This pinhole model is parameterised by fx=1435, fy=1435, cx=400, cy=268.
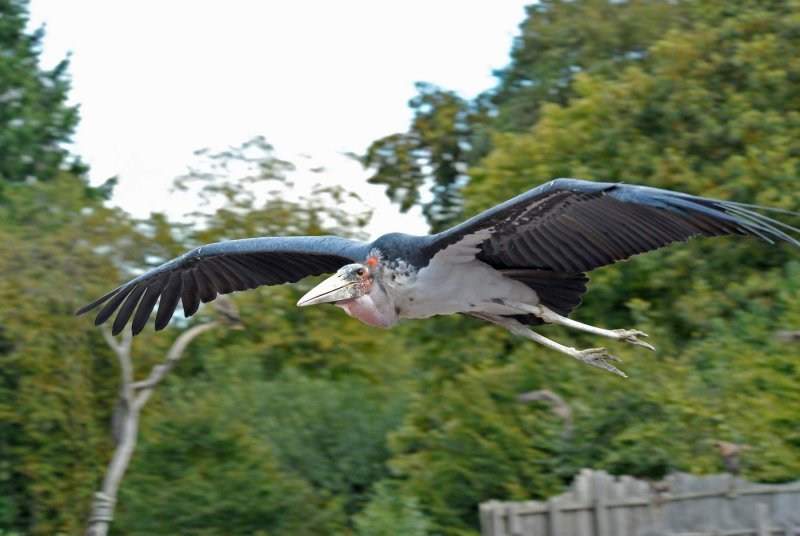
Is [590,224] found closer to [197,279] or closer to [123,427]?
[197,279]

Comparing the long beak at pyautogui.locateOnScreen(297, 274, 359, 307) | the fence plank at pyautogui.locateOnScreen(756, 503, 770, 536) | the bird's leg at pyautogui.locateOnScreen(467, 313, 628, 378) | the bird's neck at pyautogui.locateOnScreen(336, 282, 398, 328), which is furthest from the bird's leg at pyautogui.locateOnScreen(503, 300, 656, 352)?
the fence plank at pyautogui.locateOnScreen(756, 503, 770, 536)

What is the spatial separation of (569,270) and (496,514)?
3.88 m

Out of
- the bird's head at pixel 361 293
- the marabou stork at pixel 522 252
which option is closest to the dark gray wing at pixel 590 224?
the marabou stork at pixel 522 252

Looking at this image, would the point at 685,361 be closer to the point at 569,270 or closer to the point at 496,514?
the point at 496,514

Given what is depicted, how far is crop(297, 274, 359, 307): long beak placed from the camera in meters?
7.75

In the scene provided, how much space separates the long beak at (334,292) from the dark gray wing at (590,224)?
0.48 metres

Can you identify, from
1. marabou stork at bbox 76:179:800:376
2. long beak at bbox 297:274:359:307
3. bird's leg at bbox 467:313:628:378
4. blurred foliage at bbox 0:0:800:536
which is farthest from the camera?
blurred foliage at bbox 0:0:800:536

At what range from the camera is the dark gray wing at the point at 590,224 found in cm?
664

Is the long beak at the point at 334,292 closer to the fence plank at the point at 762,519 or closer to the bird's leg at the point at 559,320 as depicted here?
the bird's leg at the point at 559,320

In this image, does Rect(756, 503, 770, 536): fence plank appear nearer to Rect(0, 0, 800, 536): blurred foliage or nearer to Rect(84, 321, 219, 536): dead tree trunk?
Rect(0, 0, 800, 536): blurred foliage

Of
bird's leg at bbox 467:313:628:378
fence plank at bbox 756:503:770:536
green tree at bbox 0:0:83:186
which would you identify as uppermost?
green tree at bbox 0:0:83:186

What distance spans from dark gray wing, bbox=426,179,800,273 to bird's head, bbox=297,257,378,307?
39 centimetres

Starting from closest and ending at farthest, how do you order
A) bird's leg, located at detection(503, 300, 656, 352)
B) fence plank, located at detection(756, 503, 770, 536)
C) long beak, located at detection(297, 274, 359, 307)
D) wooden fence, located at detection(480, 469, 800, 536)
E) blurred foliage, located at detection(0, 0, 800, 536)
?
long beak, located at detection(297, 274, 359, 307), bird's leg, located at detection(503, 300, 656, 352), fence plank, located at detection(756, 503, 770, 536), wooden fence, located at detection(480, 469, 800, 536), blurred foliage, located at detection(0, 0, 800, 536)

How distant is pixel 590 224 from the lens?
24.4 ft
